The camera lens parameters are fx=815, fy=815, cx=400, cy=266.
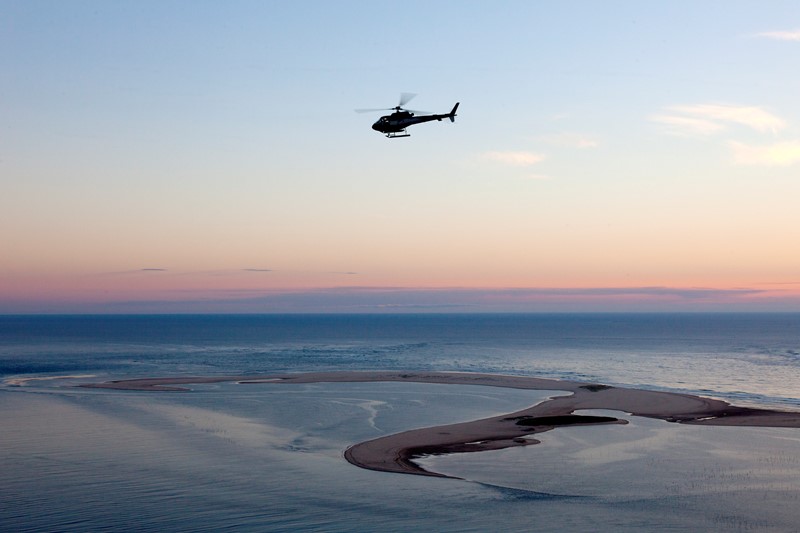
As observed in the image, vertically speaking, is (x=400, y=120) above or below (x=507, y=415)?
above

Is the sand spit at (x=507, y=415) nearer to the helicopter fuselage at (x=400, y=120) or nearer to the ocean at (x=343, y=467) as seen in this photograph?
the ocean at (x=343, y=467)

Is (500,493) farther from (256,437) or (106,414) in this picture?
(106,414)

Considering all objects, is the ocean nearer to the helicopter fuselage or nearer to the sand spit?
the sand spit

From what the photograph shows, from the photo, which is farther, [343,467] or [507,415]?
[507,415]

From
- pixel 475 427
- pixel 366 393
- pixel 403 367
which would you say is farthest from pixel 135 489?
pixel 403 367

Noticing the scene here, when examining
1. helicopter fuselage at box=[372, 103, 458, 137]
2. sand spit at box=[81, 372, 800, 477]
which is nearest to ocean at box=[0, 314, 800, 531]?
sand spit at box=[81, 372, 800, 477]
